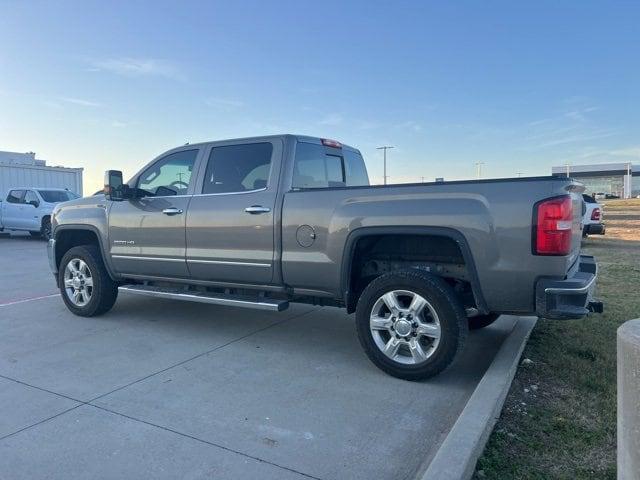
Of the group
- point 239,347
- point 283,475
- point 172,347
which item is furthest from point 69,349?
point 283,475

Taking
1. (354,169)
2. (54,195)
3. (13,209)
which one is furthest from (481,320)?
(13,209)

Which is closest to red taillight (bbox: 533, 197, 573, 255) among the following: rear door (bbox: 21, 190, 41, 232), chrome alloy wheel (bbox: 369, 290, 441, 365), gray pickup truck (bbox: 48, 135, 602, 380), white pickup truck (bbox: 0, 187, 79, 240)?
gray pickup truck (bbox: 48, 135, 602, 380)

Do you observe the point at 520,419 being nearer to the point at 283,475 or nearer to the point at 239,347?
the point at 283,475

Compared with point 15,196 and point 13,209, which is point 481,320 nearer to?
point 13,209

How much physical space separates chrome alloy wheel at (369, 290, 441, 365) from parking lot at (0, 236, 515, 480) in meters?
0.26

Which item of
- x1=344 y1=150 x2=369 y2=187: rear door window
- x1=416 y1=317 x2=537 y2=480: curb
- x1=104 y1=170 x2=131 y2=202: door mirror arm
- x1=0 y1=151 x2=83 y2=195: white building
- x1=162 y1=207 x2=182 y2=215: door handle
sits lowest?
x1=416 y1=317 x2=537 y2=480: curb

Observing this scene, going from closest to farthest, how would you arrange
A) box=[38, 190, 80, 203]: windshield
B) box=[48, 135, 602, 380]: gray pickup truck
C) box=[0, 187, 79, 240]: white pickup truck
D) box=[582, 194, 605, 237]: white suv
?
box=[48, 135, 602, 380]: gray pickup truck → box=[582, 194, 605, 237]: white suv → box=[0, 187, 79, 240]: white pickup truck → box=[38, 190, 80, 203]: windshield

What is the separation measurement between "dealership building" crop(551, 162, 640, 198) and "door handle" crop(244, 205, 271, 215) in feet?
231

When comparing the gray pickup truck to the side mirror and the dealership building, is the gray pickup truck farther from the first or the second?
the dealership building

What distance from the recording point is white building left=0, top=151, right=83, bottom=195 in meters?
19.5

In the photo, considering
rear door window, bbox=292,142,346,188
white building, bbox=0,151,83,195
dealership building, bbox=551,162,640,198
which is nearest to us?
rear door window, bbox=292,142,346,188

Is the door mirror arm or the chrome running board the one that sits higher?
the door mirror arm

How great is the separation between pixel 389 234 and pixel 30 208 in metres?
16.9

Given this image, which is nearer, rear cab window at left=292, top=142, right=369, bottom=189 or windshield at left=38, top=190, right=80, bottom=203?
rear cab window at left=292, top=142, right=369, bottom=189
